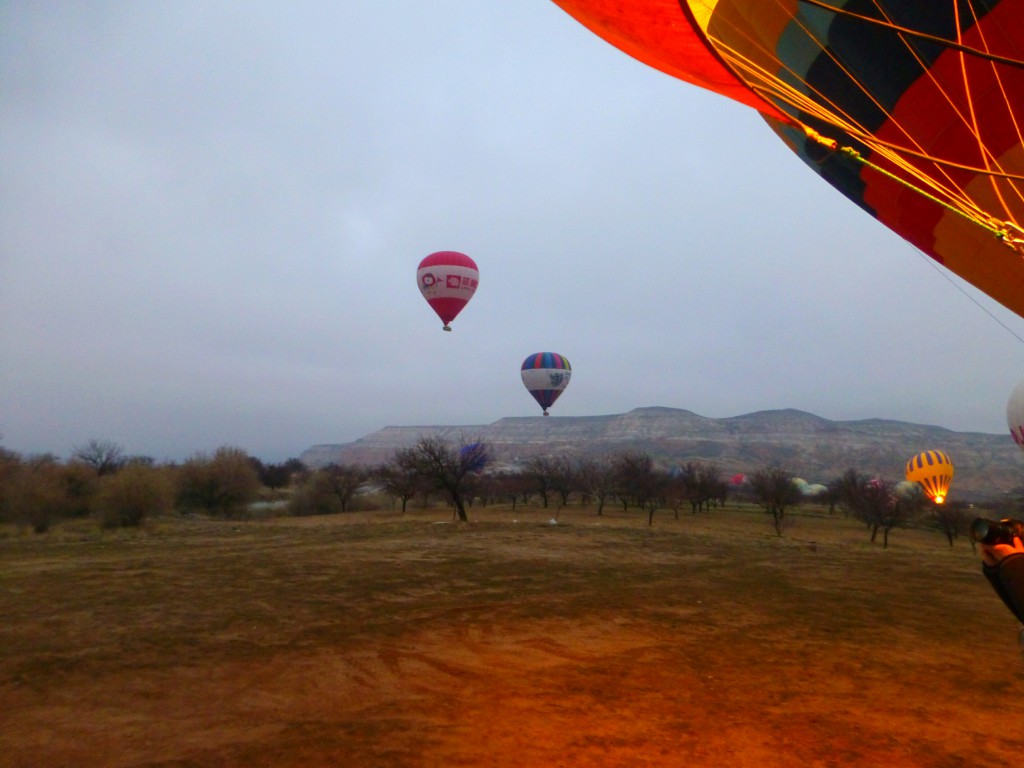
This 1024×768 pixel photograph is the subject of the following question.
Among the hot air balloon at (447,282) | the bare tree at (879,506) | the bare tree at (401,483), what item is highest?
the hot air balloon at (447,282)

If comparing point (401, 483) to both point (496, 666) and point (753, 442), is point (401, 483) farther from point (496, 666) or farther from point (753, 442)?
point (753, 442)

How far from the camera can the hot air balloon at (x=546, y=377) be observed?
127 feet

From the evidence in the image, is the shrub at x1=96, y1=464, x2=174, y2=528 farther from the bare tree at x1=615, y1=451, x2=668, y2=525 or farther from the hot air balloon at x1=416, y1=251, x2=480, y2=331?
the bare tree at x1=615, y1=451, x2=668, y2=525

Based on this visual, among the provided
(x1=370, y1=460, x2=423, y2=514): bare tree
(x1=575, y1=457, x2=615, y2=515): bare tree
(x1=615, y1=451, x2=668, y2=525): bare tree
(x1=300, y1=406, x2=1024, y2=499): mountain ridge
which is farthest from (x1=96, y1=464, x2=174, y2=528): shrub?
(x1=300, y1=406, x2=1024, y2=499): mountain ridge

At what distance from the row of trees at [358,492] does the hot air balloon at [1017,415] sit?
7.26 m

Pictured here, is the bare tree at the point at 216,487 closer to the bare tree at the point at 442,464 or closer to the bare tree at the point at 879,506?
the bare tree at the point at 442,464

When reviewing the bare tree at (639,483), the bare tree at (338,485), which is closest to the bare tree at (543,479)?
the bare tree at (639,483)

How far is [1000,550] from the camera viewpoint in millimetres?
3541

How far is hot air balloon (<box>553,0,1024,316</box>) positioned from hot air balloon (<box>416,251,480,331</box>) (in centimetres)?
2008

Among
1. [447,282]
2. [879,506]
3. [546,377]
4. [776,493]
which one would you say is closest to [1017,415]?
[879,506]

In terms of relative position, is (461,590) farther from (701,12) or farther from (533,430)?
(533,430)

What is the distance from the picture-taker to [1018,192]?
318 inches

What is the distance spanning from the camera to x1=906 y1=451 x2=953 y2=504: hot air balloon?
35831 millimetres

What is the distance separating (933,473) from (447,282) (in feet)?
106
